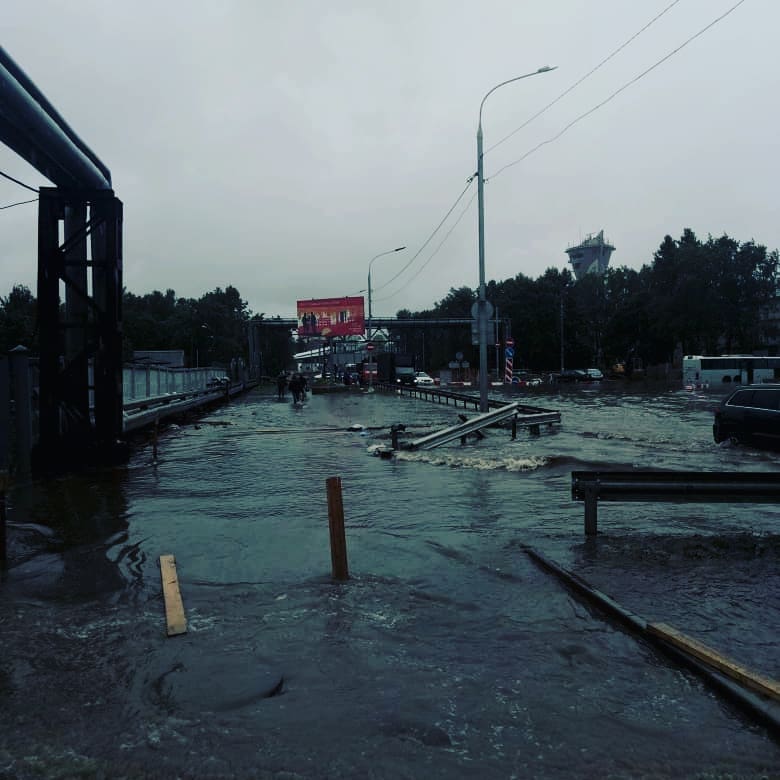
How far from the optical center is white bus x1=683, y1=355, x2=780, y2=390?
60.3 metres

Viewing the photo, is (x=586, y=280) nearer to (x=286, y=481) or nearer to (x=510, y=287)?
(x=510, y=287)

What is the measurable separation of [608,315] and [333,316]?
45.1m

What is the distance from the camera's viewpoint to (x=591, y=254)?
145 m

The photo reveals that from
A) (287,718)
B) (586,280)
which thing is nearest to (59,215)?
(287,718)

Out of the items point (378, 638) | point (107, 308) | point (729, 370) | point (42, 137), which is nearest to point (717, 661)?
point (378, 638)

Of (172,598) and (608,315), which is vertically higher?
(608,315)

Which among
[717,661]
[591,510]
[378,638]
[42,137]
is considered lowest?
[378,638]

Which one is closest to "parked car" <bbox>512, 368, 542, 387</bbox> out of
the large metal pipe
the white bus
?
the white bus

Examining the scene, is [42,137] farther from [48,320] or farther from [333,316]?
[333,316]

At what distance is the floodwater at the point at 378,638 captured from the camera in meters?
3.35

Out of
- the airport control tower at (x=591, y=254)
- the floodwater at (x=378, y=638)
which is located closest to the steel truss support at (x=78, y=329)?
the floodwater at (x=378, y=638)

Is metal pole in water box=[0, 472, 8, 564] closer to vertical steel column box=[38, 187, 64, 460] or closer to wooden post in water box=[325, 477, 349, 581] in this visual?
wooden post in water box=[325, 477, 349, 581]

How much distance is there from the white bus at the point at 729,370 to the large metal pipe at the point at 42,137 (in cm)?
5607

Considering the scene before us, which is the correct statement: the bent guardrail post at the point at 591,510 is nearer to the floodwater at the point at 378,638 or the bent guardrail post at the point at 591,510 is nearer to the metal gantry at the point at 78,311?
the floodwater at the point at 378,638
